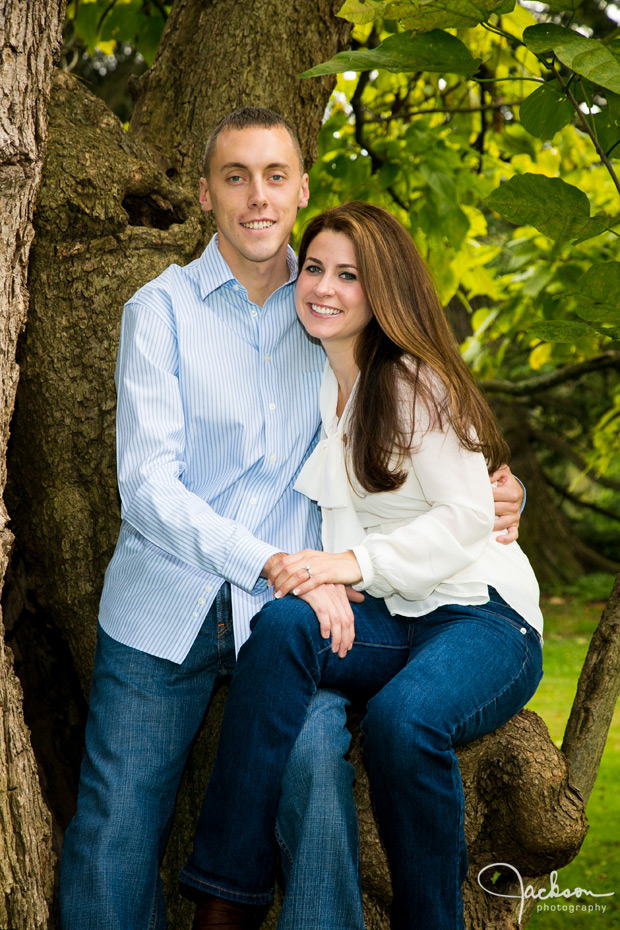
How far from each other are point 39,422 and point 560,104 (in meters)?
1.71

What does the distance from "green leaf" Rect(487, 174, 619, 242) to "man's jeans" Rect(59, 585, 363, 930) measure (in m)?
1.19

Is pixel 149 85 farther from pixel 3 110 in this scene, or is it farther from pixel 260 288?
pixel 3 110

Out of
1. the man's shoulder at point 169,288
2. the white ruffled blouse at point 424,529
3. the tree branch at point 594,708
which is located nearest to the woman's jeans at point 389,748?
the white ruffled blouse at point 424,529

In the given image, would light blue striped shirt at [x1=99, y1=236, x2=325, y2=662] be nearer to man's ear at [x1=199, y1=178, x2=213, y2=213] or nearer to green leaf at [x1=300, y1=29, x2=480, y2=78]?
man's ear at [x1=199, y1=178, x2=213, y2=213]

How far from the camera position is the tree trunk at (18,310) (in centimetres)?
199

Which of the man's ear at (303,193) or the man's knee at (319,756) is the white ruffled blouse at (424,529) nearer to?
the man's knee at (319,756)

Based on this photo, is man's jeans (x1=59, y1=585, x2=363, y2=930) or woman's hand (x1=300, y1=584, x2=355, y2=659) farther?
woman's hand (x1=300, y1=584, x2=355, y2=659)

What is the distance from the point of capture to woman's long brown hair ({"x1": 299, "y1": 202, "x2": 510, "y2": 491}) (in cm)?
233

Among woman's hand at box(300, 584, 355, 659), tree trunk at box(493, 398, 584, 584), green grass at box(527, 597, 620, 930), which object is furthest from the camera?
tree trunk at box(493, 398, 584, 584)

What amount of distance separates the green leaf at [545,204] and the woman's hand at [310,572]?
0.92m

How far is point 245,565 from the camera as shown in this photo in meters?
2.22

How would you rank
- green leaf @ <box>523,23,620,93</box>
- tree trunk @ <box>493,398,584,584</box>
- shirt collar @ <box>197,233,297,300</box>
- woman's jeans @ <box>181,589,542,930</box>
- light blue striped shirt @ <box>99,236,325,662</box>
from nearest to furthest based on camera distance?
green leaf @ <box>523,23,620,93</box>
woman's jeans @ <box>181,589,542,930</box>
light blue striped shirt @ <box>99,236,325,662</box>
shirt collar @ <box>197,233,297,300</box>
tree trunk @ <box>493,398,584,584</box>

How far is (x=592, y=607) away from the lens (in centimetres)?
869

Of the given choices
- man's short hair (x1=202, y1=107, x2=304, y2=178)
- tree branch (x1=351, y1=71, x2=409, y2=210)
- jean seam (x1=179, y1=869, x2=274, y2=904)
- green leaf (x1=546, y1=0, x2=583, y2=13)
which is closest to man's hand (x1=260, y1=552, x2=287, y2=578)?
jean seam (x1=179, y1=869, x2=274, y2=904)
